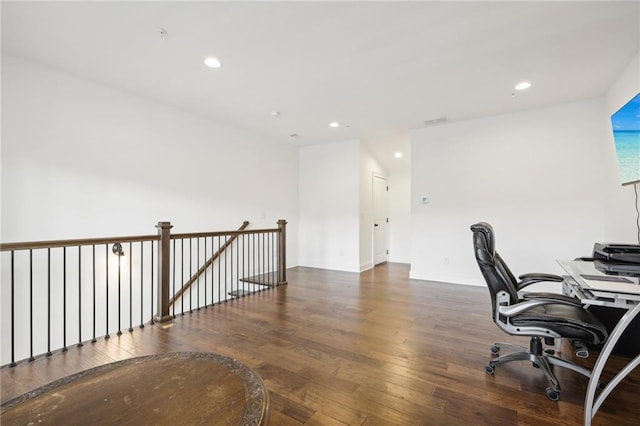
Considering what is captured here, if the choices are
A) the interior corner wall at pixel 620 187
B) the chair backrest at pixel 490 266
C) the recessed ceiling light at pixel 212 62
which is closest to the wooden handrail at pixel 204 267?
the recessed ceiling light at pixel 212 62

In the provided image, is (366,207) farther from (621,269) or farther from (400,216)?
(621,269)

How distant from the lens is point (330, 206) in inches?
246

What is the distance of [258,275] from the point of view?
5379 mm

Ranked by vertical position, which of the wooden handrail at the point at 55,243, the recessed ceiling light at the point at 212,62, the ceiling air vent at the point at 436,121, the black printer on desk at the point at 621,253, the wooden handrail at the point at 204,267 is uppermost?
the recessed ceiling light at the point at 212,62

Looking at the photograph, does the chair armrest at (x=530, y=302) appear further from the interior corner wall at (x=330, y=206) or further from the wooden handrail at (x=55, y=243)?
the interior corner wall at (x=330, y=206)

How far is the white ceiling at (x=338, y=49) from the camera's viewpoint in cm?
227

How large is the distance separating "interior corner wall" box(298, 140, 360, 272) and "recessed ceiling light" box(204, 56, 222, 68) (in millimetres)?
3423

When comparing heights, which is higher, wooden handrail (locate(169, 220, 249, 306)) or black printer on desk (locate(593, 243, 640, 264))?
black printer on desk (locate(593, 243, 640, 264))

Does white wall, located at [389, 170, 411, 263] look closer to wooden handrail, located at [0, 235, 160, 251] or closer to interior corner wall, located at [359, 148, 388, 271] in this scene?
interior corner wall, located at [359, 148, 388, 271]

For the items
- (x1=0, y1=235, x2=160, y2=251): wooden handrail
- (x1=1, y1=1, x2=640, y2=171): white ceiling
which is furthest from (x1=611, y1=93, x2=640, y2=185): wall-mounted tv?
(x1=0, y1=235, x2=160, y2=251): wooden handrail

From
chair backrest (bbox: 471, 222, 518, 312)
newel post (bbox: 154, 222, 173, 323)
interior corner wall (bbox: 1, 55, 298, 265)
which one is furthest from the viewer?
newel post (bbox: 154, 222, 173, 323)

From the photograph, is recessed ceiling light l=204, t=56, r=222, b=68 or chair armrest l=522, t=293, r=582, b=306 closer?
chair armrest l=522, t=293, r=582, b=306

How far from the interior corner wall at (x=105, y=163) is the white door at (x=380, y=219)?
9.65 ft

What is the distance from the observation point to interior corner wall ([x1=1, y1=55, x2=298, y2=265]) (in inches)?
116
